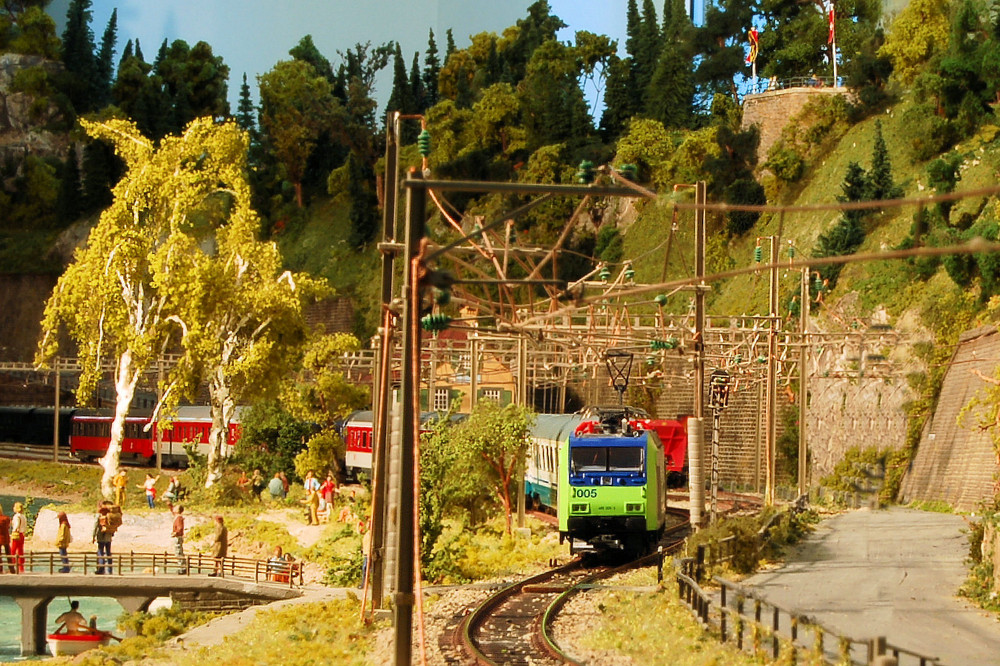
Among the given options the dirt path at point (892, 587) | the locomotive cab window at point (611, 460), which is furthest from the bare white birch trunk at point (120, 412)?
the dirt path at point (892, 587)

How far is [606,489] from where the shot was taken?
86.4 feet

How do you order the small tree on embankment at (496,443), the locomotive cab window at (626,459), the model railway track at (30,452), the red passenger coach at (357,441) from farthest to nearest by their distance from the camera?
the model railway track at (30,452), the red passenger coach at (357,441), the small tree on embankment at (496,443), the locomotive cab window at (626,459)

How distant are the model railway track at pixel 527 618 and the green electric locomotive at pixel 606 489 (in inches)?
32.4

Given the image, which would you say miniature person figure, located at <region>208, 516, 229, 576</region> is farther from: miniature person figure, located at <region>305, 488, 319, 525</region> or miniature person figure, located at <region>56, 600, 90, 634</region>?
miniature person figure, located at <region>305, 488, 319, 525</region>

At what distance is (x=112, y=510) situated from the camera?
99.0 feet

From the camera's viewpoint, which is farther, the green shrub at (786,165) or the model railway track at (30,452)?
the green shrub at (786,165)

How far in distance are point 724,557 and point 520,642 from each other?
603cm

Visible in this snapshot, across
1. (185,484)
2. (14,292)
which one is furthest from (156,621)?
(14,292)

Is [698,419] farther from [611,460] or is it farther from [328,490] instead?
[328,490]

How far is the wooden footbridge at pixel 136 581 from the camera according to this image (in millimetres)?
27812

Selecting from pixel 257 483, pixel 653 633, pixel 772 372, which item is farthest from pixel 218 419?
pixel 653 633

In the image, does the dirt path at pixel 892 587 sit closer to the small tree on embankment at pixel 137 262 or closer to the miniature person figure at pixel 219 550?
the miniature person figure at pixel 219 550

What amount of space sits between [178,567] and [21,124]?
79.2 metres

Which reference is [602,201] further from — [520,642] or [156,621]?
[520,642]
